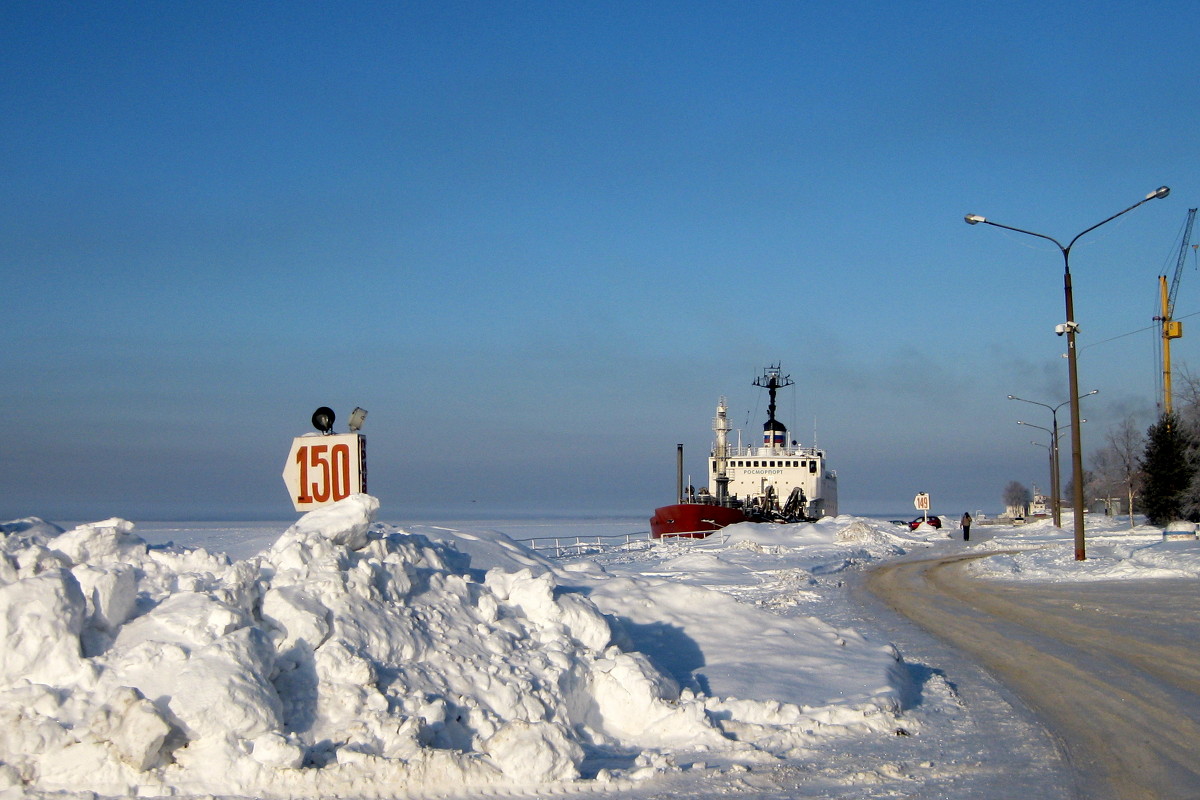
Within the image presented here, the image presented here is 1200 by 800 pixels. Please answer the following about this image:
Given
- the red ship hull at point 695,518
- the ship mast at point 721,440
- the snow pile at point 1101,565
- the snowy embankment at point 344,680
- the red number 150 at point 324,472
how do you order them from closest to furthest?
the snowy embankment at point 344,680, the red number 150 at point 324,472, the snow pile at point 1101,565, the red ship hull at point 695,518, the ship mast at point 721,440

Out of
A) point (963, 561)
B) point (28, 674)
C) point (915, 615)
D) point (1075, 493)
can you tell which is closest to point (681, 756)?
point (28, 674)

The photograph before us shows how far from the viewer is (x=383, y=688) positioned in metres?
6.35

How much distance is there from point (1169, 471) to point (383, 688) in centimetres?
4604

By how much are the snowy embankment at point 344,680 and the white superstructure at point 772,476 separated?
163ft

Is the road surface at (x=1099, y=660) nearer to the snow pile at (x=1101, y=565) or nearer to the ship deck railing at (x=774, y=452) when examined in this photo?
the snow pile at (x=1101, y=565)

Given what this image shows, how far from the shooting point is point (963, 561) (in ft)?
93.8

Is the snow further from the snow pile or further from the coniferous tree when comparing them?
the coniferous tree

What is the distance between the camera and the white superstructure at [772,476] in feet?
194

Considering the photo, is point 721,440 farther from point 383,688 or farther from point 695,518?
point 383,688

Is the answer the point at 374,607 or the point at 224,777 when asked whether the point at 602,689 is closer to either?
the point at 374,607

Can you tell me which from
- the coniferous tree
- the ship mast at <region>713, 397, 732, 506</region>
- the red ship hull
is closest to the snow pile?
the coniferous tree

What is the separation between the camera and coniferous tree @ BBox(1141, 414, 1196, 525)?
1689 inches

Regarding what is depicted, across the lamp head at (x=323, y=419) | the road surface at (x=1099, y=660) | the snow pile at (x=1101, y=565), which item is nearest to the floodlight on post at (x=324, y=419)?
the lamp head at (x=323, y=419)

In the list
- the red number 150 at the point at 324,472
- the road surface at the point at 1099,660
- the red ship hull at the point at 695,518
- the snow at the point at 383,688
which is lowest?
the red ship hull at the point at 695,518
